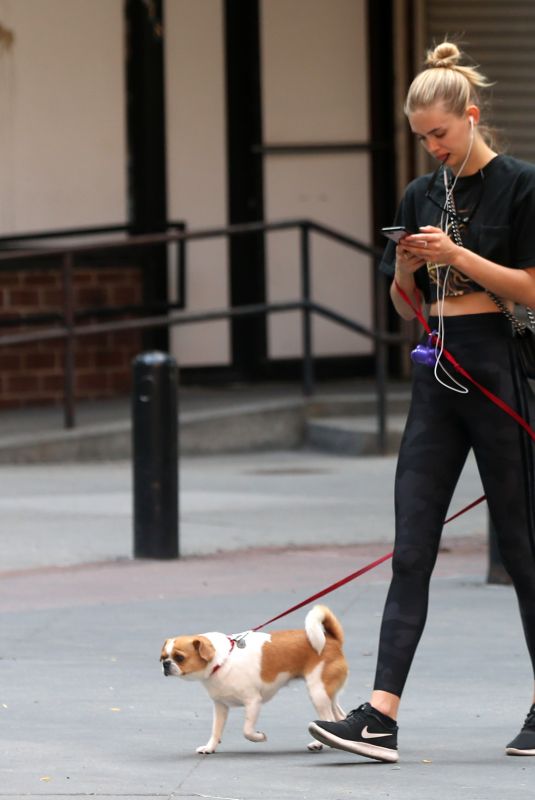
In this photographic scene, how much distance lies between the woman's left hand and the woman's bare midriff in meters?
0.25

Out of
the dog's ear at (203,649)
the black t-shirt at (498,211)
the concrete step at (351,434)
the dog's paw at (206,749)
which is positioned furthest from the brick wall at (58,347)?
the black t-shirt at (498,211)

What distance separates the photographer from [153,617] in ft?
24.8

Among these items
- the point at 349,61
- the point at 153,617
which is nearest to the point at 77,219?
the point at 349,61

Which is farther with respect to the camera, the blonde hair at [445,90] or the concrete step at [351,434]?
the concrete step at [351,434]

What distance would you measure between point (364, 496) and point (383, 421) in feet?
5.79

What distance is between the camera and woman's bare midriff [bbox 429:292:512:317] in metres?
5.23

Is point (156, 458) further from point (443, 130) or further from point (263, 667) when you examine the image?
point (443, 130)

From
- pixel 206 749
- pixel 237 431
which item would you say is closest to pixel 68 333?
pixel 237 431

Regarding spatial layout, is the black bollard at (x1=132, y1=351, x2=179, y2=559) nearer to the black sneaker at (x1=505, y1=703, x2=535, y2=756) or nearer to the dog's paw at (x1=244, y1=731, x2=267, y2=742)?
the dog's paw at (x1=244, y1=731, x2=267, y2=742)

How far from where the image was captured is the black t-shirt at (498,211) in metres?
5.14

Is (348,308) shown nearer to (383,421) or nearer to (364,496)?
(383,421)

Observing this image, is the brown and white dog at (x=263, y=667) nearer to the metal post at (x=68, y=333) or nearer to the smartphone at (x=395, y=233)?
the smartphone at (x=395, y=233)

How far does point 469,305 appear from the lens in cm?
525

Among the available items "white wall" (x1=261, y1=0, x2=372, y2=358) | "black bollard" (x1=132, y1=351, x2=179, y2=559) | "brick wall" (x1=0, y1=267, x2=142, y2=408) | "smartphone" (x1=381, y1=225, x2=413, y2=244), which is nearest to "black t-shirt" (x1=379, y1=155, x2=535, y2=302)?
"smartphone" (x1=381, y1=225, x2=413, y2=244)
